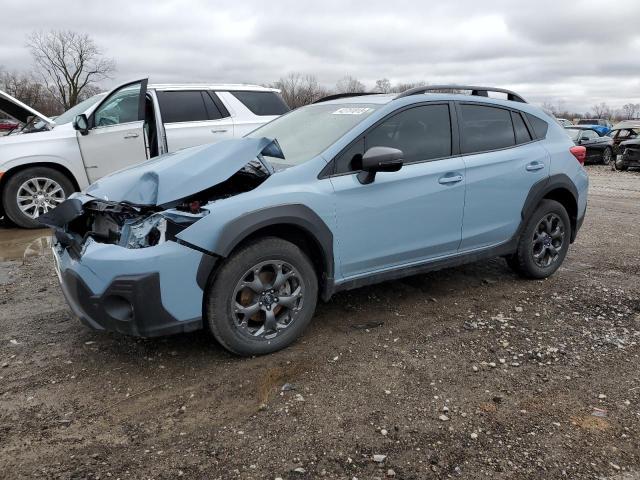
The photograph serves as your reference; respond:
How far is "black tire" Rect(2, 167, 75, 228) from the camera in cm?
692

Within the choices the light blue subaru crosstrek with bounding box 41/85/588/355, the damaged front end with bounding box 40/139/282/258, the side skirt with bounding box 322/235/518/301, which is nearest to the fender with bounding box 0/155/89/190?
the light blue subaru crosstrek with bounding box 41/85/588/355

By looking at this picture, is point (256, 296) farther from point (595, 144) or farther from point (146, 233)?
point (595, 144)

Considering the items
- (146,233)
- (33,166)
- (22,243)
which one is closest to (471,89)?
(146,233)

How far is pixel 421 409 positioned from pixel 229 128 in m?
5.64

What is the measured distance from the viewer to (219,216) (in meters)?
3.03

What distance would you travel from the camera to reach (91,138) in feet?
23.5

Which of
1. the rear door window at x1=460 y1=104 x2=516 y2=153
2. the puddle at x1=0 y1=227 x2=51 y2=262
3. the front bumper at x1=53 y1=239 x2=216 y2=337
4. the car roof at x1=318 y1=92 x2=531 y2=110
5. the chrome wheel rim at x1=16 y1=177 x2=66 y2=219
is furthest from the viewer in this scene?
the chrome wheel rim at x1=16 y1=177 x2=66 y2=219

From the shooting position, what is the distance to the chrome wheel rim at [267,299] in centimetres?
321

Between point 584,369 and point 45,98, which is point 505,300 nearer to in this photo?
point 584,369

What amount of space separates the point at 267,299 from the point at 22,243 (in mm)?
4492

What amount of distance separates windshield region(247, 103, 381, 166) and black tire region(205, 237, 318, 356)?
2.23 ft

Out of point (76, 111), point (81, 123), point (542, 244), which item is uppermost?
point (76, 111)

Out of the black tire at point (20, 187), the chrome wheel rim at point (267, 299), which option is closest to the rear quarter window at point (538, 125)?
the chrome wheel rim at point (267, 299)

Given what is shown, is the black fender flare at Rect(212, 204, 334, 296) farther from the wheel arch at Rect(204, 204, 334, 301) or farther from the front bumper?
the front bumper
